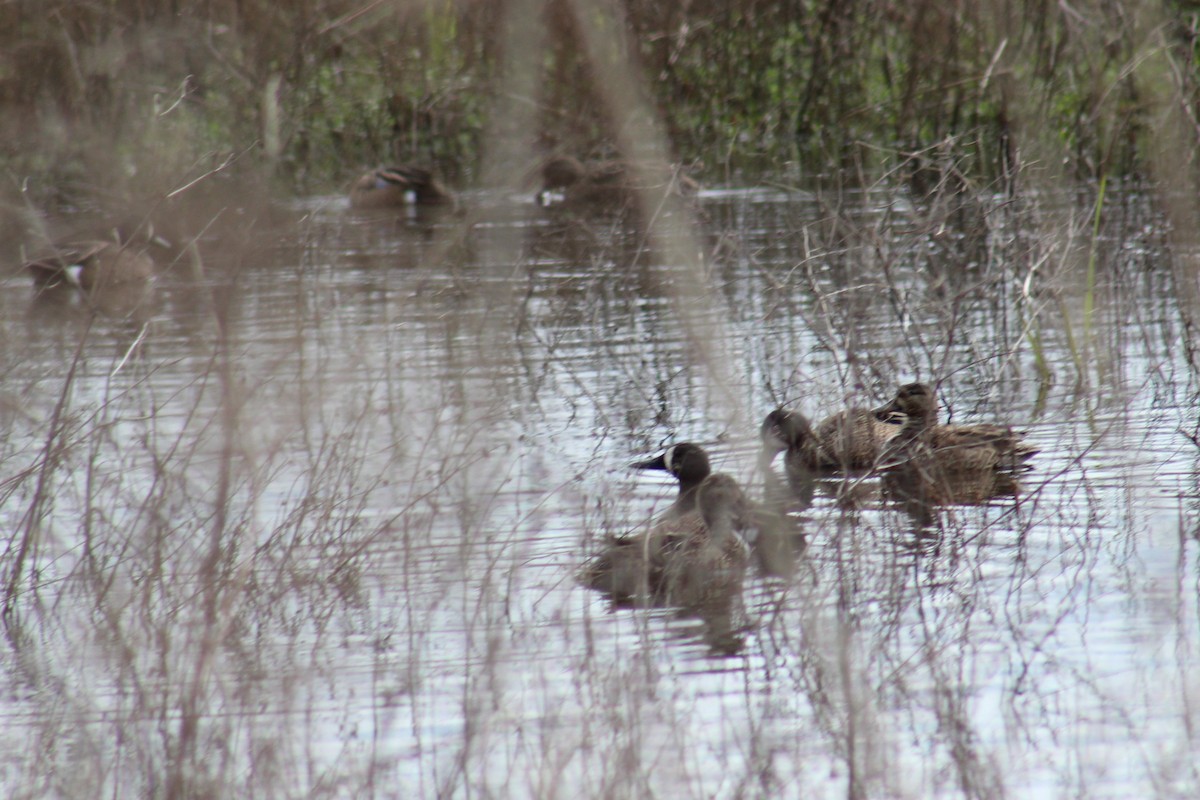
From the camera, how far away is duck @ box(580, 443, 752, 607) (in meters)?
7.11

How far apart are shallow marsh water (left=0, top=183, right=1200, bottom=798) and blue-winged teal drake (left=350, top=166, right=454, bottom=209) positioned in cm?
932

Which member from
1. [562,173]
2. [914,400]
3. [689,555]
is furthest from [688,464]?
[562,173]

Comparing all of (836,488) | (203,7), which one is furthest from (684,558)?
(203,7)

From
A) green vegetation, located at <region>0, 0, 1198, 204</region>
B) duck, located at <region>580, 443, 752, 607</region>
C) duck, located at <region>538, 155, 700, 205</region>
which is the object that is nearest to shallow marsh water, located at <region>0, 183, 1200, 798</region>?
duck, located at <region>580, 443, 752, 607</region>

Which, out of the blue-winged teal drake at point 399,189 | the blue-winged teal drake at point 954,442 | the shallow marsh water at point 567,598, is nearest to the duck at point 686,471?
the shallow marsh water at point 567,598

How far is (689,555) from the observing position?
7.37 metres

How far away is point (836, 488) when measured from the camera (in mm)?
8938

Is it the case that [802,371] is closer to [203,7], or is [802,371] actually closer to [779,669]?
[779,669]

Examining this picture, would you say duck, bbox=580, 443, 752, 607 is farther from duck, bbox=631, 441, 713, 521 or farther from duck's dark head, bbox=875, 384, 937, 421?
duck's dark head, bbox=875, 384, 937, 421

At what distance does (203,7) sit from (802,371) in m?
11.9

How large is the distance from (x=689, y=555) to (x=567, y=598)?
1377 mm

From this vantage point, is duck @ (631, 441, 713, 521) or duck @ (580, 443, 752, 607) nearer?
duck @ (580, 443, 752, 607)

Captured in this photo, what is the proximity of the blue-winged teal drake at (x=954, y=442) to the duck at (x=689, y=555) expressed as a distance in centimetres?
100

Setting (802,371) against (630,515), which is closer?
(630,515)
